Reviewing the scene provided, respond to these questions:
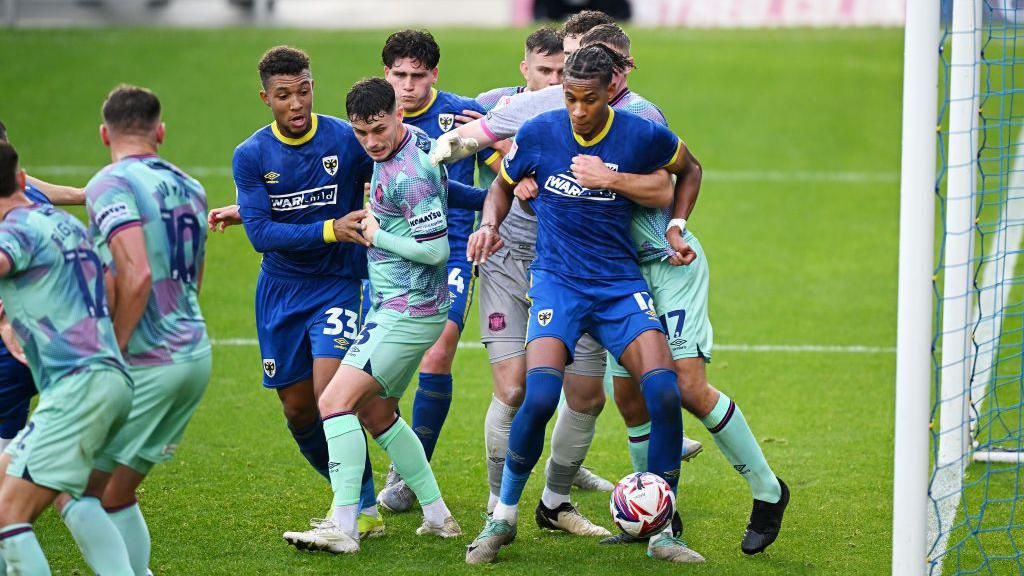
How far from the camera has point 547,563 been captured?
625cm

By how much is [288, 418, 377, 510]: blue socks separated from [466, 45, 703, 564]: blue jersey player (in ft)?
2.45

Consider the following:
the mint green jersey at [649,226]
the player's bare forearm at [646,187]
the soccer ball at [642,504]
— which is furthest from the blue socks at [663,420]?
the player's bare forearm at [646,187]

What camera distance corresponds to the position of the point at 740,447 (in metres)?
6.41

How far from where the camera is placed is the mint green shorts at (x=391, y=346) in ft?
20.5

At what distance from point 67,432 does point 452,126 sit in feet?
10.4

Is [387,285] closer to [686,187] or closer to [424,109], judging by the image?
[424,109]

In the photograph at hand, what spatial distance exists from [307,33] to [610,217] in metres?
17.7

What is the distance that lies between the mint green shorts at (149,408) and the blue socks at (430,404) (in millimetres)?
2095

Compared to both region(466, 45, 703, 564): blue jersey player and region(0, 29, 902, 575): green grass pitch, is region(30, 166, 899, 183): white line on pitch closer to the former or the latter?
region(0, 29, 902, 575): green grass pitch

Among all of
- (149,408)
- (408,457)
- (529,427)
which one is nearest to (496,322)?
(408,457)

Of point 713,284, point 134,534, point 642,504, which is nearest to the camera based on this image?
point 134,534

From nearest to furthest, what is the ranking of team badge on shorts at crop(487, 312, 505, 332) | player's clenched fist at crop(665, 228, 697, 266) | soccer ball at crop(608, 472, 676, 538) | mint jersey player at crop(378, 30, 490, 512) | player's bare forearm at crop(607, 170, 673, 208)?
1. soccer ball at crop(608, 472, 676, 538)
2. player's bare forearm at crop(607, 170, 673, 208)
3. player's clenched fist at crop(665, 228, 697, 266)
4. team badge on shorts at crop(487, 312, 505, 332)
5. mint jersey player at crop(378, 30, 490, 512)

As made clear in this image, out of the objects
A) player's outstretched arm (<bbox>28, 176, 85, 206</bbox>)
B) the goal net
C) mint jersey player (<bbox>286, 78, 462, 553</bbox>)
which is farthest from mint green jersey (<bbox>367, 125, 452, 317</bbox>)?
the goal net

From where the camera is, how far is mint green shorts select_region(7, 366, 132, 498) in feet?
16.0
